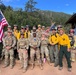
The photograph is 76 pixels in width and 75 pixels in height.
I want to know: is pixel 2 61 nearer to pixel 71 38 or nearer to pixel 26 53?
pixel 26 53

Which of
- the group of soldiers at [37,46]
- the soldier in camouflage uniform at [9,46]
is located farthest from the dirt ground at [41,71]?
the soldier in camouflage uniform at [9,46]

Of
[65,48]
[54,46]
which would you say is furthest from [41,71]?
[65,48]

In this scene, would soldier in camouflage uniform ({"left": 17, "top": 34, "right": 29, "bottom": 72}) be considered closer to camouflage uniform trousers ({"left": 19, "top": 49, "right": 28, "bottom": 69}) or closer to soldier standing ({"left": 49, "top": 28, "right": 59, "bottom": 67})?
camouflage uniform trousers ({"left": 19, "top": 49, "right": 28, "bottom": 69})

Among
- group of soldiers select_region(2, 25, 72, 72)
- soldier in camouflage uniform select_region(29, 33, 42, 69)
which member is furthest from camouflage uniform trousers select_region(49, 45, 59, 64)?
soldier in camouflage uniform select_region(29, 33, 42, 69)

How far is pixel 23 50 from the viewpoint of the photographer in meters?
11.9

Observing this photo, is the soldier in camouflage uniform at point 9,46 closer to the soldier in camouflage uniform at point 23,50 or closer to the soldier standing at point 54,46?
the soldier in camouflage uniform at point 23,50

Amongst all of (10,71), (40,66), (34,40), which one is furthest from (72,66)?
(10,71)

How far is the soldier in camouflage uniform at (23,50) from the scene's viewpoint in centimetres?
1181

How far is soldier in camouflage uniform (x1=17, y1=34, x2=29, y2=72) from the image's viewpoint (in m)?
11.8

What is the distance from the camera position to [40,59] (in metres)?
12.3

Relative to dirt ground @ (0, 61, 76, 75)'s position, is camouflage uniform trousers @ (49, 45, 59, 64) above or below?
above

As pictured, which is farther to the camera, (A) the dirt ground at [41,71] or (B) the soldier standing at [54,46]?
(B) the soldier standing at [54,46]

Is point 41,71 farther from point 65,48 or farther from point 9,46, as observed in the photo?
point 9,46

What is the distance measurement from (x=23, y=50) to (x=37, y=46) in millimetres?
813
